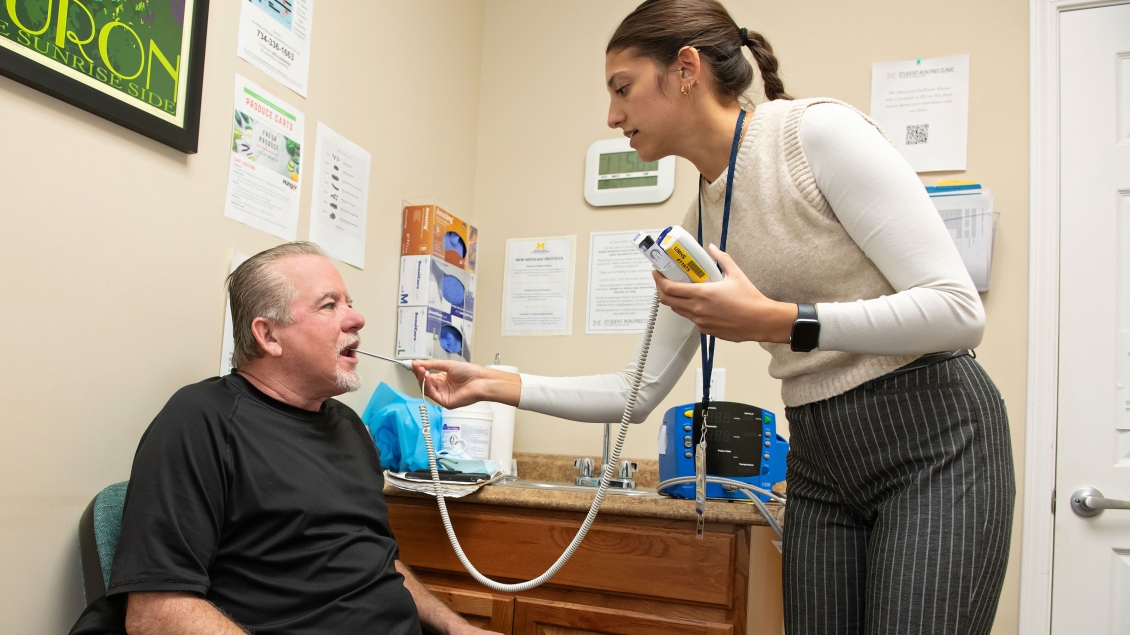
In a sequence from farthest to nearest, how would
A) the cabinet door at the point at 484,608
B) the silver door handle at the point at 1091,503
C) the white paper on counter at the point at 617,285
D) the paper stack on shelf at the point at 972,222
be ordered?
1. the white paper on counter at the point at 617,285
2. the paper stack on shelf at the point at 972,222
3. the silver door handle at the point at 1091,503
4. the cabinet door at the point at 484,608

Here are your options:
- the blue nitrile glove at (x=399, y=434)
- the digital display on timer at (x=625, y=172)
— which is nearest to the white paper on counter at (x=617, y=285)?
the digital display on timer at (x=625, y=172)

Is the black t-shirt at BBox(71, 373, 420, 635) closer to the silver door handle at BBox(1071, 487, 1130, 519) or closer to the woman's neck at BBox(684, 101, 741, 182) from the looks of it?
the woman's neck at BBox(684, 101, 741, 182)

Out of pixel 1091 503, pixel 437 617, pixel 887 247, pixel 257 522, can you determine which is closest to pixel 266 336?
pixel 257 522

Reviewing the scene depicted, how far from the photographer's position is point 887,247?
955mm

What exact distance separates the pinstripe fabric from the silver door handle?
137 cm

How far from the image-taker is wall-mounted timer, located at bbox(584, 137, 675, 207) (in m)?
2.54

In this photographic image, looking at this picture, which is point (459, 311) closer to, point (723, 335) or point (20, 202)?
point (20, 202)

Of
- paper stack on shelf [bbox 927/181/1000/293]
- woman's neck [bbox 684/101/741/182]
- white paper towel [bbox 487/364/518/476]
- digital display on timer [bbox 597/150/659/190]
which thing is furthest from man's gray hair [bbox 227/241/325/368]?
paper stack on shelf [bbox 927/181/1000/293]

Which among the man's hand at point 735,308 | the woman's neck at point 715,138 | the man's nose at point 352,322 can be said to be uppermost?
the woman's neck at point 715,138

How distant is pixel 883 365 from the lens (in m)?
0.99

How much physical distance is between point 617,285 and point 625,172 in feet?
1.22

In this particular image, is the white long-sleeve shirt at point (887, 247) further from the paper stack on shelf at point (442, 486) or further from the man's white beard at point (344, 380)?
the paper stack on shelf at point (442, 486)

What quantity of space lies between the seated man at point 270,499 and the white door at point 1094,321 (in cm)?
160

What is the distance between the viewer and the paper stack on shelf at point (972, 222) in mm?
2156
